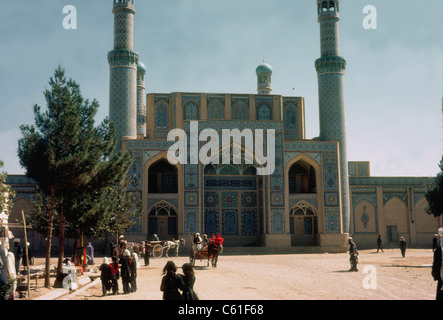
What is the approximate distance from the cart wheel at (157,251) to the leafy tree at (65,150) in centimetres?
1108

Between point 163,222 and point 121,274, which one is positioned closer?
point 121,274

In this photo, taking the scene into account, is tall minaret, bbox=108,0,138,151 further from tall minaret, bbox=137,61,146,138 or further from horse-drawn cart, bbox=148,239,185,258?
tall minaret, bbox=137,61,146,138

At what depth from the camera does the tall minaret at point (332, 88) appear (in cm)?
3112

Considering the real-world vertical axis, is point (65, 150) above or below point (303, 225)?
above

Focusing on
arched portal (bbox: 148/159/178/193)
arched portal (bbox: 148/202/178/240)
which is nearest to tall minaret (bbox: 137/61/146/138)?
arched portal (bbox: 148/159/178/193)

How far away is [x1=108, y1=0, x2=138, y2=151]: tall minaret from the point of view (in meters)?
29.9

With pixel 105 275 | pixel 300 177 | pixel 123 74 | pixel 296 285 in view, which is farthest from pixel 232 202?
pixel 105 275

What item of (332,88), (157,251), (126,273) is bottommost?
(157,251)

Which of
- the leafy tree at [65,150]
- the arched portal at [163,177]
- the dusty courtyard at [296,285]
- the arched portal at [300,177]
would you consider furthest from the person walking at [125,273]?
the arched portal at [300,177]

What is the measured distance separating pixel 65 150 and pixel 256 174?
66.6 feet

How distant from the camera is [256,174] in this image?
31953 mm

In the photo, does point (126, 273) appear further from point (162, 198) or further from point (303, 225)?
point (303, 225)

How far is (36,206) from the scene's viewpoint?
16844 millimetres

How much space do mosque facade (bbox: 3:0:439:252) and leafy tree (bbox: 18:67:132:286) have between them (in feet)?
48.9
